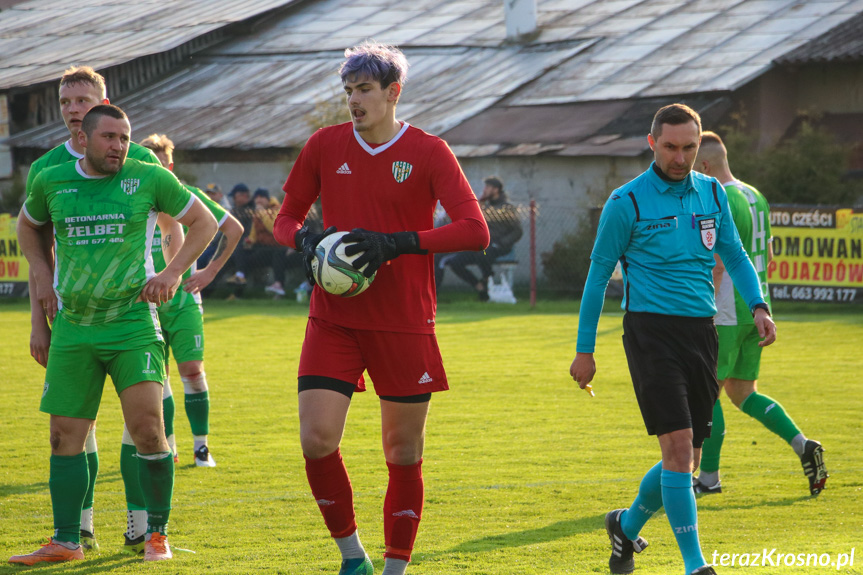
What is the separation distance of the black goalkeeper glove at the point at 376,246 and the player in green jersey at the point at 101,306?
124 centimetres

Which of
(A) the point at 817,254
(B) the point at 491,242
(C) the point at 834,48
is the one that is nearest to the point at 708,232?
(A) the point at 817,254

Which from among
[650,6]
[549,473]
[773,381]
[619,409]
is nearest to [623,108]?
[650,6]

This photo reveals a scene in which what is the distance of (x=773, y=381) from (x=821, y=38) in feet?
49.5

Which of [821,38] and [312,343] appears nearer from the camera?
[312,343]

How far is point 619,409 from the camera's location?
1052cm

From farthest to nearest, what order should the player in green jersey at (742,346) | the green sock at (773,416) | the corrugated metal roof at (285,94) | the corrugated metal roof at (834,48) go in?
the corrugated metal roof at (285,94), the corrugated metal roof at (834,48), the green sock at (773,416), the player in green jersey at (742,346)

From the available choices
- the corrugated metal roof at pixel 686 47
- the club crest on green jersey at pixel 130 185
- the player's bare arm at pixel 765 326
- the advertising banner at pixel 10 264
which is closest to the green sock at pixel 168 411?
the club crest on green jersey at pixel 130 185

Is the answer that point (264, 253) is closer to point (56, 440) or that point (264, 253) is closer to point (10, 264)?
point (10, 264)

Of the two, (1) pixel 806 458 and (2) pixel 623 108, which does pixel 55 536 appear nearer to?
(1) pixel 806 458

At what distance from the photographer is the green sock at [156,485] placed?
5.72m

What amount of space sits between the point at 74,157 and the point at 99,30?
3329 cm

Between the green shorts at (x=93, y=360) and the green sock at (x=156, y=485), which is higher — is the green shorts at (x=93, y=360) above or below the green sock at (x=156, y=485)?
above

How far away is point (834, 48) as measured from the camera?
942 inches

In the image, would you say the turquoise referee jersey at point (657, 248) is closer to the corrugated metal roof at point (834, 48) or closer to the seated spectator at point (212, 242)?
the seated spectator at point (212, 242)
